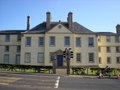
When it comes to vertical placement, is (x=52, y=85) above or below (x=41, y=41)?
below

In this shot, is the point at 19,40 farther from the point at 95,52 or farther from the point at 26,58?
the point at 95,52

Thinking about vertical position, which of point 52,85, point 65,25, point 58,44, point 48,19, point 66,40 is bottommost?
point 52,85

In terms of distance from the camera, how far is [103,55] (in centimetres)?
5600

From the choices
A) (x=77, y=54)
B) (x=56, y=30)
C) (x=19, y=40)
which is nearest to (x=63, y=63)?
(x=77, y=54)

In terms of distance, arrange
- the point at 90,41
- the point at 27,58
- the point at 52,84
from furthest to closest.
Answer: the point at 90,41
the point at 27,58
the point at 52,84

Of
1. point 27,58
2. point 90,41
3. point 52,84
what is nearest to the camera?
point 52,84

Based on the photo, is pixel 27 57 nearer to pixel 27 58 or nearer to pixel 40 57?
pixel 27 58

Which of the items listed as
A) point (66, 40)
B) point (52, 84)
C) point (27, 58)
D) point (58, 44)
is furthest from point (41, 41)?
point (52, 84)

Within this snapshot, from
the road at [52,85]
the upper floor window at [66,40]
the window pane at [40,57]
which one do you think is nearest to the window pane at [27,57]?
the window pane at [40,57]

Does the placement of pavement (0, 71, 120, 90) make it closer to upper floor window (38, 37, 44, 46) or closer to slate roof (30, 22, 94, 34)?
upper floor window (38, 37, 44, 46)

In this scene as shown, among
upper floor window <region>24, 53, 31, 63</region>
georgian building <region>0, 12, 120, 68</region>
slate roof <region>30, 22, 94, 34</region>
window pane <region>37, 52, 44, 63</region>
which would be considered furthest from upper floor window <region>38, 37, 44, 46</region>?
upper floor window <region>24, 53, 31, 63</region>

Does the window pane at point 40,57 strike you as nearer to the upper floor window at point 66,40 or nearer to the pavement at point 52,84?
the upper floor window at point 66,40

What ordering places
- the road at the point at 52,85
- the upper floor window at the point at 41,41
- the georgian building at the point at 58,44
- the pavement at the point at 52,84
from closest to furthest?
1. the road at the point at 52,85
2. the pavement at the point at 52,84
3. the georgian building at the point at 58,44
4. the upper floor window at the point at 41,41

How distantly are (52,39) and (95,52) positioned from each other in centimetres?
914
